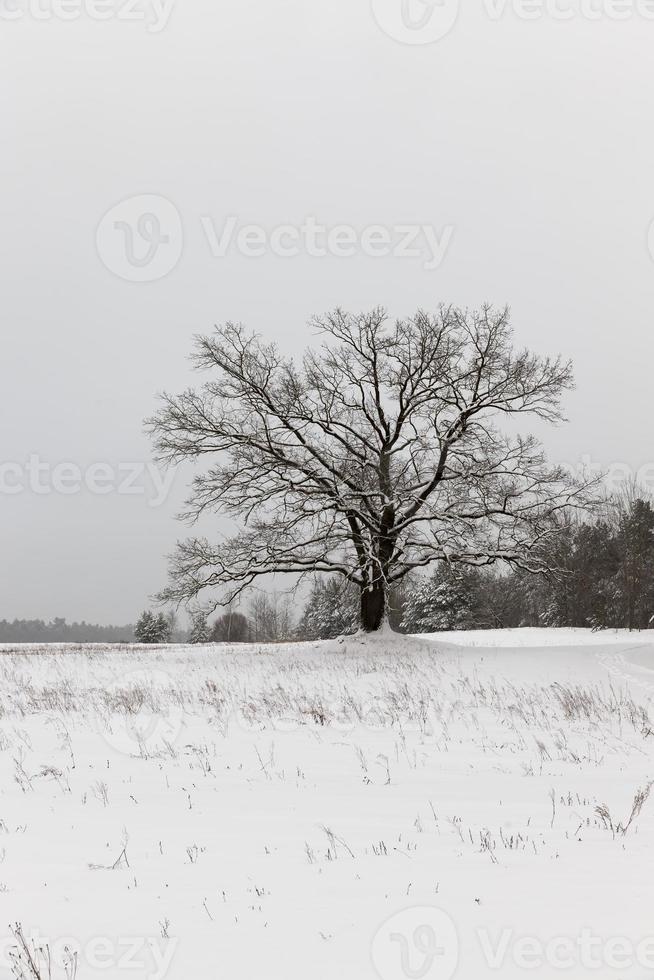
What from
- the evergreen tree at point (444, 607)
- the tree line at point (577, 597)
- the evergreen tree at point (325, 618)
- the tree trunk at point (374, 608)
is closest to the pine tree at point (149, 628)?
the tree line at point (577, 597)

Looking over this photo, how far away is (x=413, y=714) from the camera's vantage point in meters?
7.98

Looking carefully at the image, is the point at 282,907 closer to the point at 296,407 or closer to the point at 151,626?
the point at 296,407

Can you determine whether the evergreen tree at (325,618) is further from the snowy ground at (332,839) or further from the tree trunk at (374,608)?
the snowy ground at (332,839)

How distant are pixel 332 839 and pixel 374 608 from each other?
17078mm

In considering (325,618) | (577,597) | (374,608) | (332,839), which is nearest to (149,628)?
(325,618)

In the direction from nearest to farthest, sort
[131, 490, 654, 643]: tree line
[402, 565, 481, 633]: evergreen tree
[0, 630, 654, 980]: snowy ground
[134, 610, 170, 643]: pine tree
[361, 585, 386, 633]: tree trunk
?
1. [0, 630, 654, 980]: snowy ground
2. [361, 585, 386, 633]: tree trunk
3. [131, 490, 654, 643]: tree line
4. [402, 565, 481, 633]: evergreen tree
5. [134, 610, 170, 643]: pine tree

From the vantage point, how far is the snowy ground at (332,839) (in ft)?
8.09

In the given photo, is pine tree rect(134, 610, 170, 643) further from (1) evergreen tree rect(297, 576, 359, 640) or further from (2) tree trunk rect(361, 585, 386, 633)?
(2) tree trunk rect(361, 585, 386, 633)

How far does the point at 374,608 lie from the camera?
2055cm

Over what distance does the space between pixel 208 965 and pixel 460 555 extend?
18132 mm

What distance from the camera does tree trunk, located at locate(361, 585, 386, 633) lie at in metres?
20.5

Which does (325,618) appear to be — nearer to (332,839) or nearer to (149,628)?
(149,628)

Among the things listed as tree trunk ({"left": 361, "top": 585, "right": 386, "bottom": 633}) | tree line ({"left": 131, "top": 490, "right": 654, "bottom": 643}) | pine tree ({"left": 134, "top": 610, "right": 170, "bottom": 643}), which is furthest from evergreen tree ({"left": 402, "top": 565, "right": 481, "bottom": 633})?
tree trunk ({"left": 361, "top": 585, "right": 386, "bottom": 633})

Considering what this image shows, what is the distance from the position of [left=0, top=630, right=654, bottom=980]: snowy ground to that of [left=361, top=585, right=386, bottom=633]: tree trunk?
1152cm
